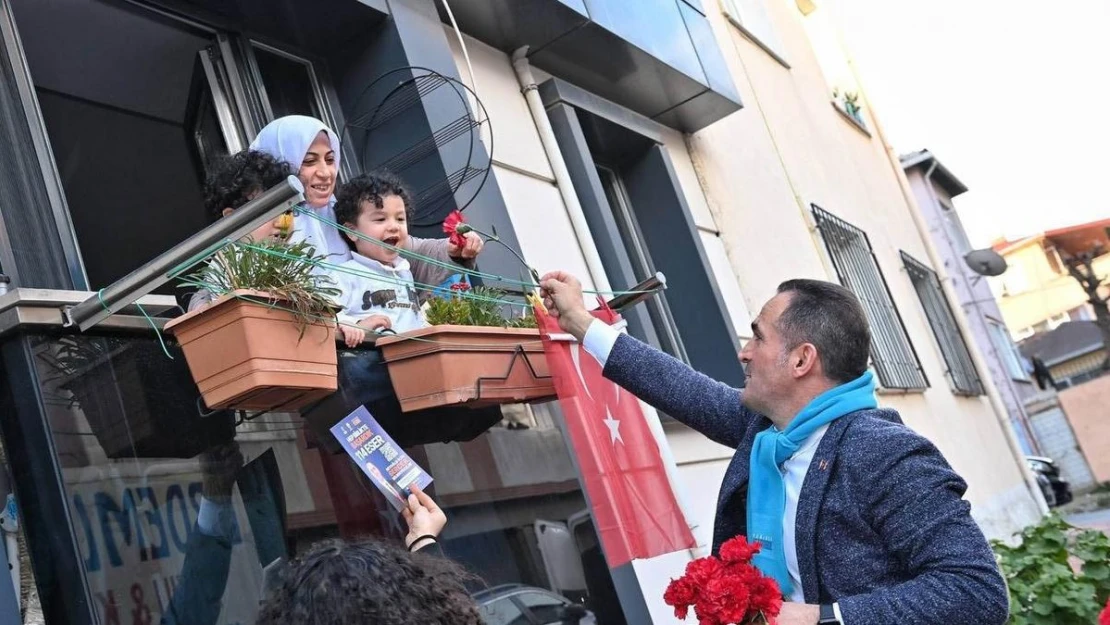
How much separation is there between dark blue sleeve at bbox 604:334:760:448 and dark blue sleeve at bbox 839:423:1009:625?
58 cm

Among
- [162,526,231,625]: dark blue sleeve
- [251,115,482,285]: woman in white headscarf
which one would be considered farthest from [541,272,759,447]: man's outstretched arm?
[162,526,231,625]: dark blue sleeve

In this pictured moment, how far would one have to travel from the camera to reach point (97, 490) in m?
2.65

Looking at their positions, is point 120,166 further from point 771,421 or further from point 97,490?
point 771,421

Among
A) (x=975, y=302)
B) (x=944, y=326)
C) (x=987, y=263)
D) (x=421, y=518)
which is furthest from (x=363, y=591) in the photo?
(x=975, y=302)

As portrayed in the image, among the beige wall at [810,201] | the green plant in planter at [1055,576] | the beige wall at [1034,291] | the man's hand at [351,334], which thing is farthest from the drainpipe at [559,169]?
the beige wall at [1034,291]

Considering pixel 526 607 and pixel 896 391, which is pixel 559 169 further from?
pixel 896 391

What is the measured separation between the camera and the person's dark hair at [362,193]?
3.56 metres

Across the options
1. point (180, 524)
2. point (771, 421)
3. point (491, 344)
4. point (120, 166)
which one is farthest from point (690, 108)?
point (180, 524)

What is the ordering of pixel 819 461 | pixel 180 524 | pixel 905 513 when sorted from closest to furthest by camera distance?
pixel 905 513 < pixel 819 461 < pixel 180 524

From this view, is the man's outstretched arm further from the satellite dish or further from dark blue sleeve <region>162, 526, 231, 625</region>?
the satellite dish

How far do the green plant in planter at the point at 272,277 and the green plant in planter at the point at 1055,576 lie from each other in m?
3.23

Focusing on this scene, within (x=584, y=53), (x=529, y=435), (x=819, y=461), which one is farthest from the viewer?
(x=584, y=53)

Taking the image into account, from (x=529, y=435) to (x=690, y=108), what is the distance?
12.3 feet

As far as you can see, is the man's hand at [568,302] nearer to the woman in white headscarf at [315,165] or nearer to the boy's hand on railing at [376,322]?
the woman in white headscarf at [315,165]
